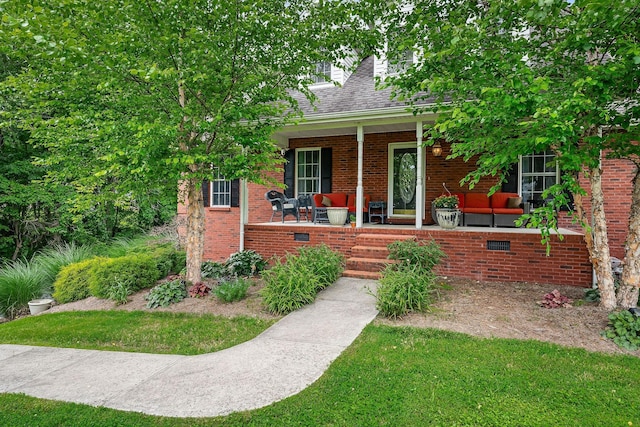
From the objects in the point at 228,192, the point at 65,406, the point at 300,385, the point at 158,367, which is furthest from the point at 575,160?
the point at 228,192

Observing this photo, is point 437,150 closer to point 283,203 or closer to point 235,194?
point 283,203

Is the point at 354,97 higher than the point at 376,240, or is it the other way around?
the point at 354,97

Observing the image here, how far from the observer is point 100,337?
4.65 metres

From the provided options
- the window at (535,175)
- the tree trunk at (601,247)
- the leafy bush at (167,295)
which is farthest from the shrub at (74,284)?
the window at (535,175)

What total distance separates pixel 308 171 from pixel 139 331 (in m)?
6.80

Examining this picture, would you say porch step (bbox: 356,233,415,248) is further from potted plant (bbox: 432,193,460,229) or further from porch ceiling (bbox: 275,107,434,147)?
porch ceiling (bbox: 275,107,434,147)

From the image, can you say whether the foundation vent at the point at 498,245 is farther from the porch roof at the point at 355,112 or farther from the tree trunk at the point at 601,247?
the porch roof at the point at 355,112

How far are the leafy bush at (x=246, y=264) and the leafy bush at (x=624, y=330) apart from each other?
19.0 feet

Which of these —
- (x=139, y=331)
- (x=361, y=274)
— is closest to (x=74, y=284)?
(x=139, y=331)

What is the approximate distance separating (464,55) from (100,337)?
19.6 feet

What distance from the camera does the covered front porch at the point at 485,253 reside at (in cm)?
612

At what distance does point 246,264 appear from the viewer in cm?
753

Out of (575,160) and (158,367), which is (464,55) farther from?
(158,367)

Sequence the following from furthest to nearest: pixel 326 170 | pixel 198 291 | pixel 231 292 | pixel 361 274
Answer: pixel 326 170 → pixel 361 274 → pixel 198 291 → pixel 231 292
